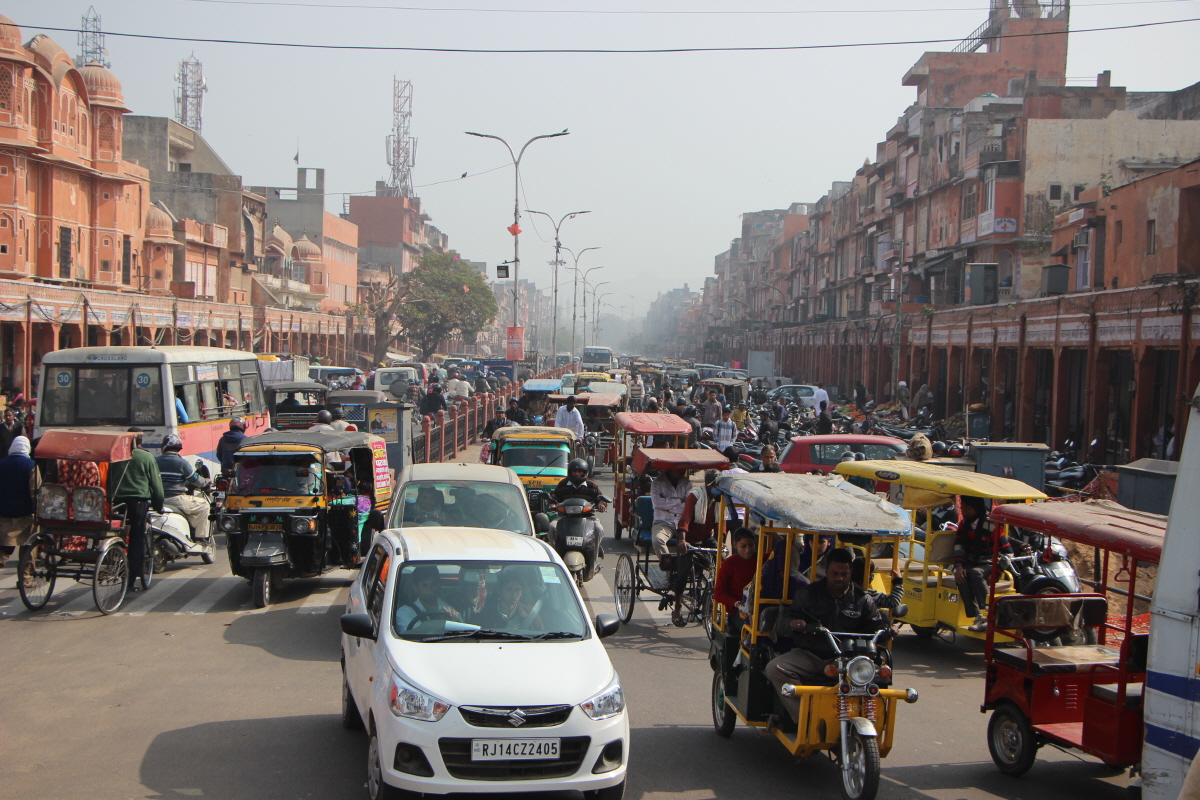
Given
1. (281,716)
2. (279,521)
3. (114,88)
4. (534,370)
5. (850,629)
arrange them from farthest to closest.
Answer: (534,370)
(114,88)
(279,521)
(281,716)
(850,629)

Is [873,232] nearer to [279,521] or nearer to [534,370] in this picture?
[534,370]

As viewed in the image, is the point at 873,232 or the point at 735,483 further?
the point at 873,232

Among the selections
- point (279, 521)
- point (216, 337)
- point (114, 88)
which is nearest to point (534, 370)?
point (216, 337)

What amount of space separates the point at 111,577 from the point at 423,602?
595cm

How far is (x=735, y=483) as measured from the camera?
7.71 m

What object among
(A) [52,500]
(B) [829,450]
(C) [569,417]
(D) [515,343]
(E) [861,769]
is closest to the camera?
(E) [861,769]

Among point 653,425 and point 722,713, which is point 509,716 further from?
point 653,425

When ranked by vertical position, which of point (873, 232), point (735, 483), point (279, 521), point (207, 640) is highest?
point (873, 232)

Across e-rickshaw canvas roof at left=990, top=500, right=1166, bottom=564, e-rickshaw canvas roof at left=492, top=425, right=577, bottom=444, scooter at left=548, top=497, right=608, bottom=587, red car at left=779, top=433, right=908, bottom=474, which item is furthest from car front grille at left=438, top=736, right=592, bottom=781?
red car at left=779, top=433, right=908, bottom=474

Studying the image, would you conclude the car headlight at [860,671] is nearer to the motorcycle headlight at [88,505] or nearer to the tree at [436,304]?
the motorcycle headlight at [88,505]

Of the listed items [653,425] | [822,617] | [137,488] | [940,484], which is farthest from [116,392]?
[822,617]

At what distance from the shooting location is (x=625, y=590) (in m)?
10.9

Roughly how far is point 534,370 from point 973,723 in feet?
171

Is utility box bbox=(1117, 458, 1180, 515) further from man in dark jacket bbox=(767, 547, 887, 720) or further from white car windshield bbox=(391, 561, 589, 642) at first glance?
white car windshield bbox=(391, 561, 589, 642)
